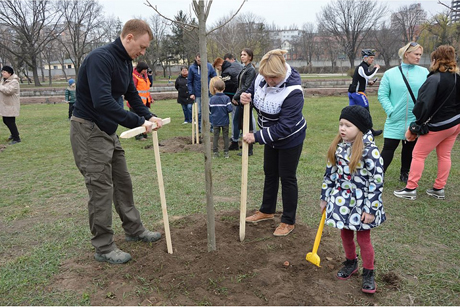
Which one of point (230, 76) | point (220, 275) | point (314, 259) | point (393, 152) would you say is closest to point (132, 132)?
point (220, 275)

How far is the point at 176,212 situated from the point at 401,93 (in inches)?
158

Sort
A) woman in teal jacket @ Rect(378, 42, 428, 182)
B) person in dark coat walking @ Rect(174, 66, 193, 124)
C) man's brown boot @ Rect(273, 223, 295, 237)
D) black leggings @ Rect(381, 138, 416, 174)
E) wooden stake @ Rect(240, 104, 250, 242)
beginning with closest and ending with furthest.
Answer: wooden stake @ Rect(240, 104, 250, 242) → man's brown boot @ Rect(273, 223, 295, 237) → woman in teal jacket @ Rect(378, 42, 428, 182) → black leggings @ Rect(381, 138, 416, 174) → person in dark coat walking @ Rect(174, 66, 193, 124)

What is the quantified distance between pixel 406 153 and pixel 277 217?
2.93 metres

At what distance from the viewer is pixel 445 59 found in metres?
4.76

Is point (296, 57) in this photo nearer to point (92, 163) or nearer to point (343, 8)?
point (343, 8)

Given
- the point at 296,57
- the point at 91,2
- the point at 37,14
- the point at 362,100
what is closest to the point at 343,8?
the point at 296,57

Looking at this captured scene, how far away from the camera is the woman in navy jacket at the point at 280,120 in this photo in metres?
3.61

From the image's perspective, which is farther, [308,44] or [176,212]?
[308,44]

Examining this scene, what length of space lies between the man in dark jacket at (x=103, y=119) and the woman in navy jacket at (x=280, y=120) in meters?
1.16

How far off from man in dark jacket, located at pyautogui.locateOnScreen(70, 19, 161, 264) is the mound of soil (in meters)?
0.29

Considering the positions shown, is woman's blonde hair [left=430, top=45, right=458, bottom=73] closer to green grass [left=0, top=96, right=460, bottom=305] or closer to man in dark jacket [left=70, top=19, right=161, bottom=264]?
green grass [left=0, top=96, right=460, bottom=305]

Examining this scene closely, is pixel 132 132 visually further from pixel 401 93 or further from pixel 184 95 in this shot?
pixel 184 95

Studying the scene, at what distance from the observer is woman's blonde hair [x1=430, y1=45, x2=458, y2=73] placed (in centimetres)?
473

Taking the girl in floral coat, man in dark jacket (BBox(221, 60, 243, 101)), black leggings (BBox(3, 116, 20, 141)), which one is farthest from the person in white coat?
the girl in floral coat
